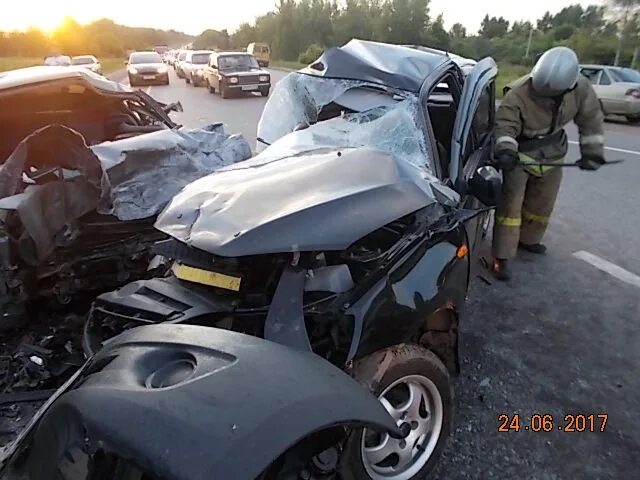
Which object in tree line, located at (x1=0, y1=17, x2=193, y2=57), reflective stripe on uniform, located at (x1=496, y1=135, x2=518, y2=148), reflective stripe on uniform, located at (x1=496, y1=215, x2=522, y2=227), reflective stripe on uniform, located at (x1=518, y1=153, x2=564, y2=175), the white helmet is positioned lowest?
tree line, located at (x1=0, y1=17, x2=193, y2=57)

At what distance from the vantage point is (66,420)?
→ 132 centimetres

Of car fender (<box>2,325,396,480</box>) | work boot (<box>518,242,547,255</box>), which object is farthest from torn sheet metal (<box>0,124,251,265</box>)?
work boot (<box>518,242,547,255</box>)

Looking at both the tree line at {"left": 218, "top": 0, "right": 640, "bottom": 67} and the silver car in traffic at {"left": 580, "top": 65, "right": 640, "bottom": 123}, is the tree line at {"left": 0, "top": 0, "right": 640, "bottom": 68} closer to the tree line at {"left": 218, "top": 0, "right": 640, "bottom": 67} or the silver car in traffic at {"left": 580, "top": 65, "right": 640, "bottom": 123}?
the tree line at {"left": 218, "top": 0, "right": 640, "bottom": 67}

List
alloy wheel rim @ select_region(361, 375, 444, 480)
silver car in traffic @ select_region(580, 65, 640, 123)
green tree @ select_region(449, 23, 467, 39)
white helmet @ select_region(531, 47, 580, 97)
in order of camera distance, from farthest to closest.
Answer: green tree @ select_region(449, 23, 467, 39) < silver car in traffic @ select_region(580, 65, 640, 123) < white helmet @ select_region(531, 47, 580, 97) < alloy wheel rim @ select_region(361, 375, 444, 480)

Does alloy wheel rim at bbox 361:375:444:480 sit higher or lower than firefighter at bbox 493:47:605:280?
lower

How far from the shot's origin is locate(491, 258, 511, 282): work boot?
4.26 m

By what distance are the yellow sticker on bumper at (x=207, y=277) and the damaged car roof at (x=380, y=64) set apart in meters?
Result: 1.83

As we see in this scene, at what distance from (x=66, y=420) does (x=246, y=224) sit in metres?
0.99

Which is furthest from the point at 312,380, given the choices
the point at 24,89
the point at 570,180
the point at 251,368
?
the point at 570,180

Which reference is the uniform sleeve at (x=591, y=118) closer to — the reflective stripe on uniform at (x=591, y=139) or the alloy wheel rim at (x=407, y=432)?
the reflective stripe on uniform at (x=591, y=139)

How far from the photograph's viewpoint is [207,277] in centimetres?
219

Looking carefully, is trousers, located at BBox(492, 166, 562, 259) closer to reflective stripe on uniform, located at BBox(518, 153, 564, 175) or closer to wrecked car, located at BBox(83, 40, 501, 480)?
reflective stripe on uniform, located at BBox(518, 153, 564, 175)

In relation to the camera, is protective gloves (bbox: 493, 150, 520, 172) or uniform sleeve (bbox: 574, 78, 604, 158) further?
uniform sleeve (bbox: 574, 78, 604, 158)
